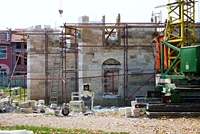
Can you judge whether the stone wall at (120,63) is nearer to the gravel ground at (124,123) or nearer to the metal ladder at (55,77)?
the metal ladder at (55,77)

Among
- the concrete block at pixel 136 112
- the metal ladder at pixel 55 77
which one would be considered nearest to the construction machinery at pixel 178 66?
the concrete block at pixel 136 112

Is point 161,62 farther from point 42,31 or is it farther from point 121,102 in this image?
point 42,31

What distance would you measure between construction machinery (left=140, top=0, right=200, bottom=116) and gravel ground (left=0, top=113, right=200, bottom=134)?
3.50 ft

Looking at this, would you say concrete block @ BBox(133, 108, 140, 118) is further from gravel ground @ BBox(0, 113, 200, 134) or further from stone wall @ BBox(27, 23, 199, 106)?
stone wall @ BBox(27, 23, 199, 106)

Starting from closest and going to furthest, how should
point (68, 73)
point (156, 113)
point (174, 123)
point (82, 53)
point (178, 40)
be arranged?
point (174, 123)
point (156, 113)
point (178, 40)
point (82, 53)
point (68, 73)

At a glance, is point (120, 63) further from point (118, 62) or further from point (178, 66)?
point (178, 66)

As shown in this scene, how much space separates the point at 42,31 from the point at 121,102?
7.09 meters

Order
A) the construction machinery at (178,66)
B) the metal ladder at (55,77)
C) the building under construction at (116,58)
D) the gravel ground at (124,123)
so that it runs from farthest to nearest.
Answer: the metal ladder at (55,77), the building under construction at (116,58), the construction machinery at (178,66), the gravel ground at (124,123)

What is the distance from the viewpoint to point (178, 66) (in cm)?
1521

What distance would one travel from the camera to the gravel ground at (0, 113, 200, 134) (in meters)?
10.5

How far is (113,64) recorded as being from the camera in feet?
64.6

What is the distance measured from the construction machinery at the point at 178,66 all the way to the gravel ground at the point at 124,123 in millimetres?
1066

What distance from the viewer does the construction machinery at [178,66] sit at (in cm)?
1333

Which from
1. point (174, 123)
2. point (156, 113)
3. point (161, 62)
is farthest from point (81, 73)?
point (174, 123)
